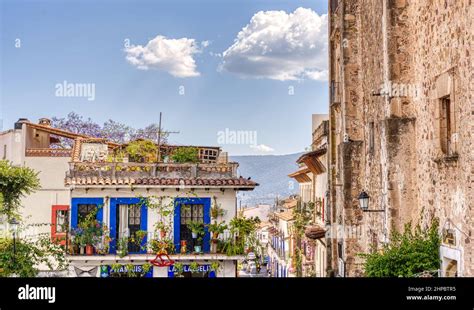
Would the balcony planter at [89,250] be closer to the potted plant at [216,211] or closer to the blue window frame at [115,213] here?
the blue window frame at [115,213]

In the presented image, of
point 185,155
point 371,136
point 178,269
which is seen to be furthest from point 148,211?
point 371,136

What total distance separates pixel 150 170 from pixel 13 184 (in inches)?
183

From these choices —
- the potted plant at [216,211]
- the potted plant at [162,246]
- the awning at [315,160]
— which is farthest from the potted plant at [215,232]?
the awning at [315,160]

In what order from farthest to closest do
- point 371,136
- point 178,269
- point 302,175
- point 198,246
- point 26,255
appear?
point 302,175
point 198,246
point 178,269
point 26,255
point 371,136

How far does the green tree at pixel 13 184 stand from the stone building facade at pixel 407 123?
35.6ft

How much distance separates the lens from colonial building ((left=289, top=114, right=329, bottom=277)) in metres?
24.1

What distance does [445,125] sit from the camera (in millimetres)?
10578

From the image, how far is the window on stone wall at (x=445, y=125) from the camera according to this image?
10430 millimetres

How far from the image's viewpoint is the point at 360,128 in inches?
717

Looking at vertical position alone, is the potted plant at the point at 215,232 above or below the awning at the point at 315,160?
below

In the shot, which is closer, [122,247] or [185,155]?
[122,247]

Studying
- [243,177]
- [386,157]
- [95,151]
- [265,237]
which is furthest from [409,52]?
[265,237]

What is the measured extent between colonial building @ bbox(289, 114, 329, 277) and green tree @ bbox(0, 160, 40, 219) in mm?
9807

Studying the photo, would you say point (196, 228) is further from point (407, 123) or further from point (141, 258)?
point (407, 123)
